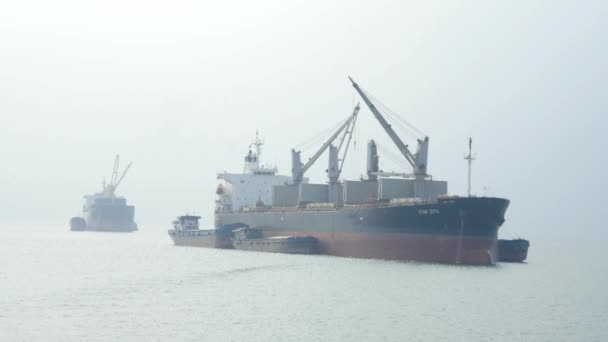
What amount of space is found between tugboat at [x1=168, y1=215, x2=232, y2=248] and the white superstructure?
3.98m

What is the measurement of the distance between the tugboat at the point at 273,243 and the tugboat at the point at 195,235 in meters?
3.47

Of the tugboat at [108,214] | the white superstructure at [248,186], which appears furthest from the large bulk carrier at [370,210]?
the tugboat at [108,214]

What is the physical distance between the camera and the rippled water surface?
3061 cm

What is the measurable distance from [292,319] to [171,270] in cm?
2074

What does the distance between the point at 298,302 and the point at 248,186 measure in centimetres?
4965

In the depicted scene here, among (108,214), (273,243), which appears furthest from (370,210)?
(108,214)

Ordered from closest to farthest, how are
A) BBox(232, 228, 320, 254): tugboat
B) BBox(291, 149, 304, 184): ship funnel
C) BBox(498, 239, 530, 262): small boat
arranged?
BBox(498, 239, 530, 262): small boat, BBox(232, 228, 320, 254): tugboat, BBox(291, 149, 304, 184): ship funnel

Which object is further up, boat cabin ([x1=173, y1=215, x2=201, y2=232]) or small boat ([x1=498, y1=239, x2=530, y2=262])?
boat cabin ([x1=173, y1=215, x2=201, y2=232])

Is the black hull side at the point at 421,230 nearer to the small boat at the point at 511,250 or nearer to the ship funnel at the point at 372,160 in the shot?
the ship funnel at the point at 372,160

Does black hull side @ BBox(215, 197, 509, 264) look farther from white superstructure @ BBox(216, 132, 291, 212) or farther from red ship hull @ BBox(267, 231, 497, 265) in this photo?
white superstructure @ BBox(216, 132, 291, 212)

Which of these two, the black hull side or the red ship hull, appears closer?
the black hull side

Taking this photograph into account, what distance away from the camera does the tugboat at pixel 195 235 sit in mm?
78312

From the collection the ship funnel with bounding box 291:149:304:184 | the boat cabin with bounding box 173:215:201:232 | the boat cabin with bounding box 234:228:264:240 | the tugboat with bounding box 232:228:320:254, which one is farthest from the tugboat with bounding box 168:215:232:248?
the ship funnel with bounding box 291:149:304:184

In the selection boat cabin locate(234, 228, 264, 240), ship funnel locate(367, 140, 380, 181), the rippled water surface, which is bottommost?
the rippled water surface
